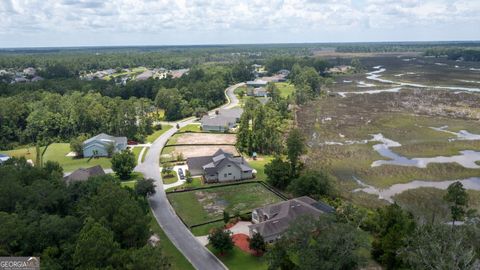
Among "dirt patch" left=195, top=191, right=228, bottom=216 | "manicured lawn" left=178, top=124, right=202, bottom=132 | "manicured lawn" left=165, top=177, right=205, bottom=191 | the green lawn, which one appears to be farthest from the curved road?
"manicured lawn" left=178, top=124, right=202, bottom=132

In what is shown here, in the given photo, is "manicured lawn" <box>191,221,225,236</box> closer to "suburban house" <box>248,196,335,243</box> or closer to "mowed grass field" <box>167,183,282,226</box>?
"mowed grass field" <box>167,183,282,226</box>

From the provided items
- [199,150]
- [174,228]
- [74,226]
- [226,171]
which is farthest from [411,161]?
[74,226]

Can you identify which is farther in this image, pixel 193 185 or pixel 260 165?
pixel 260 165

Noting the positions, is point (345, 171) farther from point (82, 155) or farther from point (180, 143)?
point (82, 155)

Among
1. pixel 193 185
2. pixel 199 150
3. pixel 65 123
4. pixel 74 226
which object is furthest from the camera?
pixel 65 123

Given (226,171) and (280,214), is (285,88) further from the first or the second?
(280,214)

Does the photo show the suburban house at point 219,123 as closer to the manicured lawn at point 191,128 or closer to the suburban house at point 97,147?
the manicured lawn at point 191,128

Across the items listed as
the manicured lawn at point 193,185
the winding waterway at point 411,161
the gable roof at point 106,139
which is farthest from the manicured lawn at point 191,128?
the manicured lawn at point 193,185
